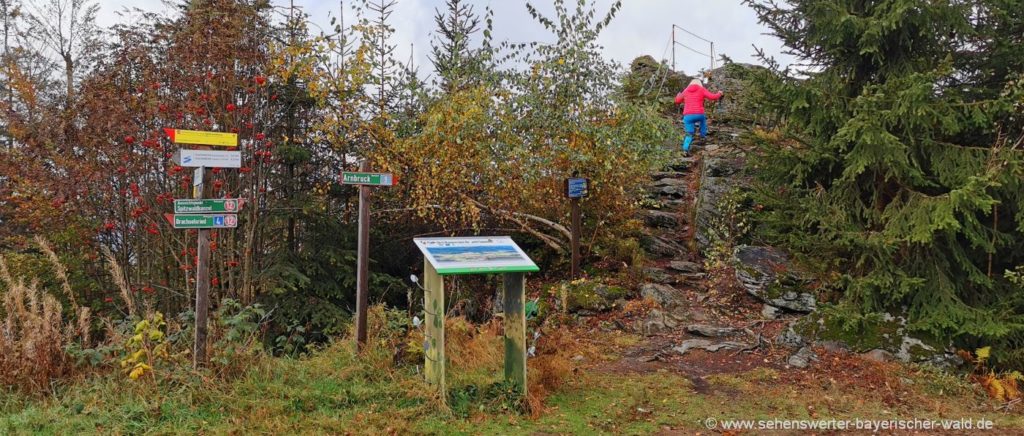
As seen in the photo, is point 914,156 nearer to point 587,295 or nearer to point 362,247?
point 587,295

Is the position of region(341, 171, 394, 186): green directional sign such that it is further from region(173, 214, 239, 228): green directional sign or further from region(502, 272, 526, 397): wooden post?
region(502, 272, 526, 397): wooden post

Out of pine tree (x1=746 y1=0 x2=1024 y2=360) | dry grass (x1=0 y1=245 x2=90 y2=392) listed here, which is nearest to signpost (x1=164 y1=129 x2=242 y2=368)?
dry grass (x1=0 y1=245 x2=90 y2=392)

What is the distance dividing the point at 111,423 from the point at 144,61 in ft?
17.0

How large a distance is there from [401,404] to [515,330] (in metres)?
1.07

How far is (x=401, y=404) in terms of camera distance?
14.7ft

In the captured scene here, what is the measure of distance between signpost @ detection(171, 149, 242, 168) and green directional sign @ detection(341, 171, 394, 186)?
3.63 feet

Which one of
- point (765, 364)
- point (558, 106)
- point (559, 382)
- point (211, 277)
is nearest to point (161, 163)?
point (211, 277)

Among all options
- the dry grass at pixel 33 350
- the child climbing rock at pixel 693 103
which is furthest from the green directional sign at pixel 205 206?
the child climbing rock at pixel 693 103

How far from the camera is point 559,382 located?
5.11 m

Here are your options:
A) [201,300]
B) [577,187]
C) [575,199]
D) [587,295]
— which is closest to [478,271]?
[201,300]

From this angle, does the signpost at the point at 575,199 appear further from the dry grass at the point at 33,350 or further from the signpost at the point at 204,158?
the dry grass at the point at 33,350

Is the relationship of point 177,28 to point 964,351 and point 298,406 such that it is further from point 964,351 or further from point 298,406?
point 964,351

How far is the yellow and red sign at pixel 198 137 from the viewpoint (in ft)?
14.9

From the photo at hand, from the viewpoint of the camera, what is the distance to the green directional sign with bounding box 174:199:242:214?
453 centimetres
